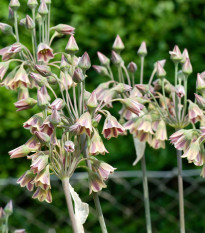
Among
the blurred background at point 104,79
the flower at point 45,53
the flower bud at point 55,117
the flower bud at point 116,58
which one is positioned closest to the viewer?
the flower bud at point 55,117

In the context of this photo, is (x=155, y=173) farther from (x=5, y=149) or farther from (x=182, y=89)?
(x=182, y=89)

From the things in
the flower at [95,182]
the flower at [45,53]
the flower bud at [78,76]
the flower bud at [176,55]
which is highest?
the flower bud at [78,76]

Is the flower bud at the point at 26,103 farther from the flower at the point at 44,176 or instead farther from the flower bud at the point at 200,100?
the flower bud at the point at 200,100

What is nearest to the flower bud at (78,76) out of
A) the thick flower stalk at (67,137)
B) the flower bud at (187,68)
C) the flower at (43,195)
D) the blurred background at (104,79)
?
the thick flower stalk at (67,137)

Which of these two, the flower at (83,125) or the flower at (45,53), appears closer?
the flower at (83,125)

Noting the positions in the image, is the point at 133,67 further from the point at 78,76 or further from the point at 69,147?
the point at 69,147

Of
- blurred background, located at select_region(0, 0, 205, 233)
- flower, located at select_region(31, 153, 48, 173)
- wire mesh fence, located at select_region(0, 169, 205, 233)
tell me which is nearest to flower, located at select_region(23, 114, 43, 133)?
flower, located at select_region(31, 153, 48, 173)
